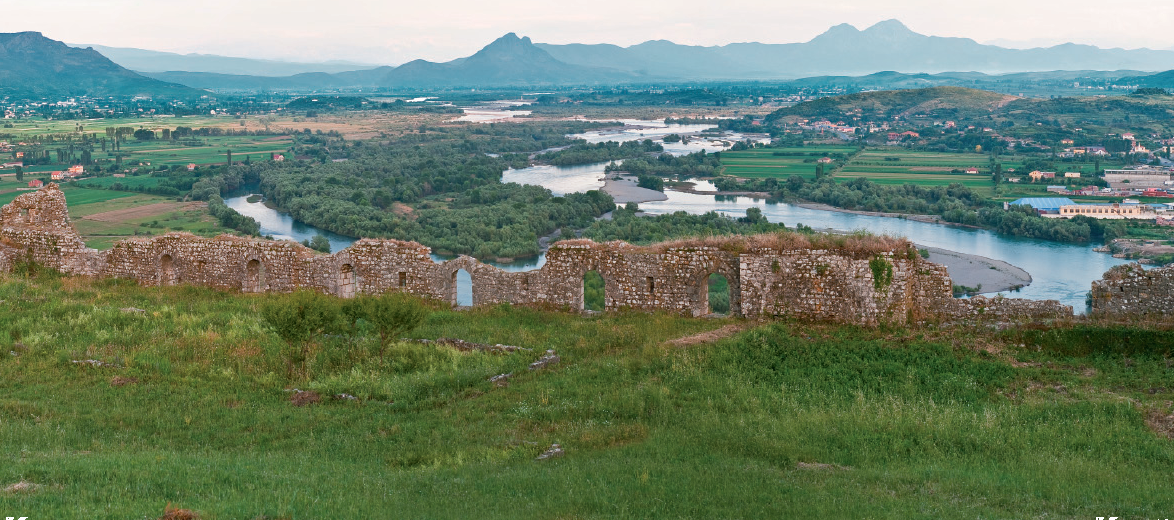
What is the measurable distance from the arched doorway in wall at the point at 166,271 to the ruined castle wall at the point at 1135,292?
1924cm

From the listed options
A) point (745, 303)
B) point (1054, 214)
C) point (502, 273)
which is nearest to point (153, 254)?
point (502, 273)

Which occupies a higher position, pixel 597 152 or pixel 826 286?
pixel 826 286

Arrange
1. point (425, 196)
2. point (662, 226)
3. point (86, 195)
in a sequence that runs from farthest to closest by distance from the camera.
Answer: point (425, 196)
point (86, 195)
point (662, 226)

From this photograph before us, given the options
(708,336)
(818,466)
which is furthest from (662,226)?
(818,466)

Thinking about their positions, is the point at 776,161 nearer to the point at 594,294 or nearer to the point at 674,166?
the point at 674,166

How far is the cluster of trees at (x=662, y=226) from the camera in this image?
46.4m

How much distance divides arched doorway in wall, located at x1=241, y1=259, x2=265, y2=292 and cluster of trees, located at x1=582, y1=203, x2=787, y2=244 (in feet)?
79.2

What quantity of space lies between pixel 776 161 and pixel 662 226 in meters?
55.8

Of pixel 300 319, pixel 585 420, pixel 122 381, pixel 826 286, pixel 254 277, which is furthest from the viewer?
pixel 254 277

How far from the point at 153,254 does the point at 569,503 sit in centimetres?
1650

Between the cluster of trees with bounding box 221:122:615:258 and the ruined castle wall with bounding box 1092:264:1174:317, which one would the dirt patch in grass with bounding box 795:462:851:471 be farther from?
the cluster of trees with bounding box 221:122:615:258

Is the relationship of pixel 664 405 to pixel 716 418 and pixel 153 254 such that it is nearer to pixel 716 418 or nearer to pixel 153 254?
pixel 716 418

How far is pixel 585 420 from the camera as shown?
1211 cm

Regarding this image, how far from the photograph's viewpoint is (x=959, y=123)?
457 feet
